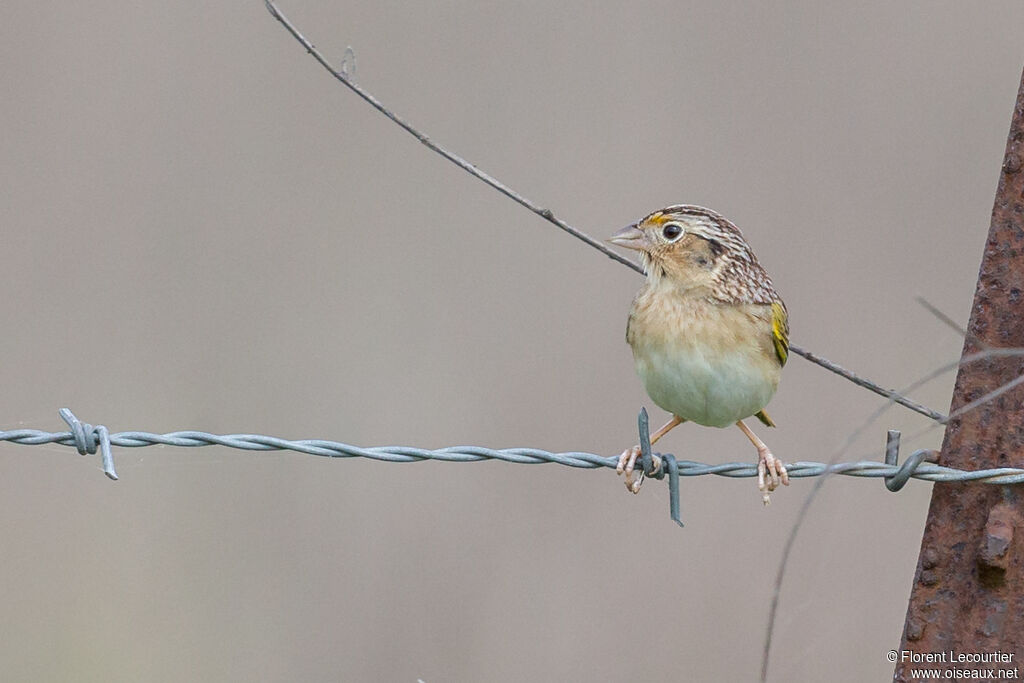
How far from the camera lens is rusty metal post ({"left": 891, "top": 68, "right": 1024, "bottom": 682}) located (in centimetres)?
349

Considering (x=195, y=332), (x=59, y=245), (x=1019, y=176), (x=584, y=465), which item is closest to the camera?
(x=1019, y=176)

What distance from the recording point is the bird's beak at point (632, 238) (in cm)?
513

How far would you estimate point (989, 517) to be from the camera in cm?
357

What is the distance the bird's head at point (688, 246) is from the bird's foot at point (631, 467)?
786mm

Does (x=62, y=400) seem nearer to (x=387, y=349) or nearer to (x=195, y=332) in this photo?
(x=195, y=332)

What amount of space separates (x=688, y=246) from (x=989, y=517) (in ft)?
6.02

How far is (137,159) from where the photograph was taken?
8109 millimetres

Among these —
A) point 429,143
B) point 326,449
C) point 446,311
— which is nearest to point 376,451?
point 326,449

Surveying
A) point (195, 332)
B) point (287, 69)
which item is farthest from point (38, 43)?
point (195, 332)

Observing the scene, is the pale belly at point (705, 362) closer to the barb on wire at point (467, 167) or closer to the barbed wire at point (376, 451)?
the barb on wire at point (467, 167)

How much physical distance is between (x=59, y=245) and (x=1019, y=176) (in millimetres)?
6007

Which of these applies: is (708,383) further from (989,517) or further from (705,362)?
(989,517)

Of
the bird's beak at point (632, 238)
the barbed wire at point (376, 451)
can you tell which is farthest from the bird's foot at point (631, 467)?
the bird's beak at point (632, 238)

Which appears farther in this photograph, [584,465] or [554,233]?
[554,233]
